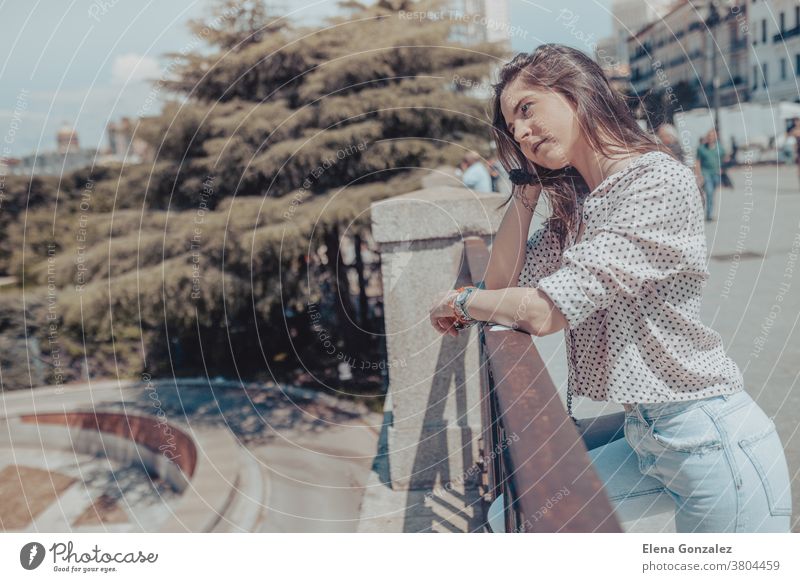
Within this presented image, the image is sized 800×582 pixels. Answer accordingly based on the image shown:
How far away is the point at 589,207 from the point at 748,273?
130 inches

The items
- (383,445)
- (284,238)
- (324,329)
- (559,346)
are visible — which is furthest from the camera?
(324,329)

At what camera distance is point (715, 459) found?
117cm

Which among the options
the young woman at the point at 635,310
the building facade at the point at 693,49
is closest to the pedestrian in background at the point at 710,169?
the building facade at the point at 693,49

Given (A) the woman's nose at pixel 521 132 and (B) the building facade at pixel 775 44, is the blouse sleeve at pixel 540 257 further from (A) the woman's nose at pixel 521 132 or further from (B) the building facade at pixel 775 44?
(B) the building facade at pixel 775 44

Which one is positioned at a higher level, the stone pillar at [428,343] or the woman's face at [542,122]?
the woman's face at [542,122]

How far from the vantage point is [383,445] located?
3.01 meters

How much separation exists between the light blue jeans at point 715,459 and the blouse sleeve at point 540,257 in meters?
0.31

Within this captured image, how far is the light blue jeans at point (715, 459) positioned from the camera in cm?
116

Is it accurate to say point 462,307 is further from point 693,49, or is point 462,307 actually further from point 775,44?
point 693,49

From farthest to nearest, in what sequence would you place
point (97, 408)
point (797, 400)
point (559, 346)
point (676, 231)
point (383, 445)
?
point (97, 408), point (383, 445), point (559, 346), point (797, 400), point (676, 231)

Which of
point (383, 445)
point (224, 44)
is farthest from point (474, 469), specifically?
point (224, 44)

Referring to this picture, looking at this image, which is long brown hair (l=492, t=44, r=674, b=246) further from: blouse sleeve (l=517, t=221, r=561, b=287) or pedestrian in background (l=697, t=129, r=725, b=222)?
pedestrian in background (l=697, t=129, r=725, b=222)

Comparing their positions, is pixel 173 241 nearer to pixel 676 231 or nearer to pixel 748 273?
pixel 748 273

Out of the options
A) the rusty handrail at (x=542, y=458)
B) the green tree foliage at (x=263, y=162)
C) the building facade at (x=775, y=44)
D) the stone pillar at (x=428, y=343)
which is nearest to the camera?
the rusty handrail at (x=542, y=458)
